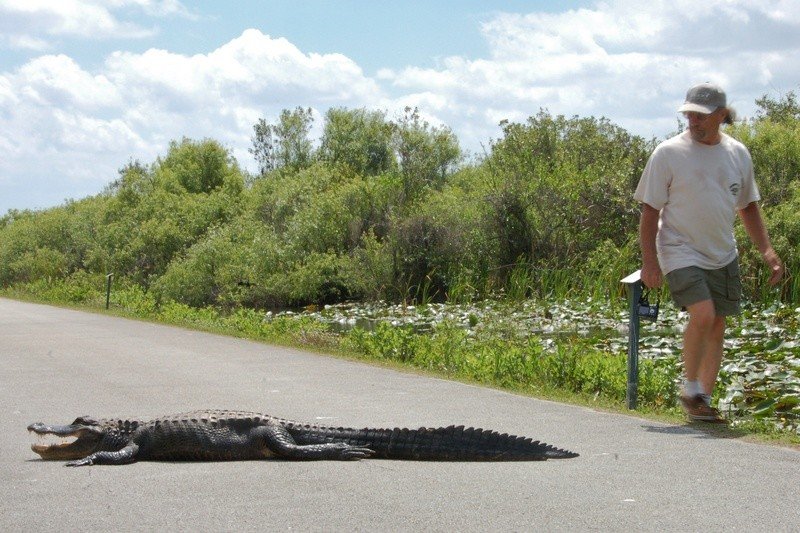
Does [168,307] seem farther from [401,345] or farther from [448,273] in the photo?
[401,345]

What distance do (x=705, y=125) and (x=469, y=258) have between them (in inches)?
945

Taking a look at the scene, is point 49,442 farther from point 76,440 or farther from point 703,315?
point 703,315

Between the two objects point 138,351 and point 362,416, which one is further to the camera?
point 138,351

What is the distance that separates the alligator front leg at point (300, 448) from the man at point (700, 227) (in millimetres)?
2892

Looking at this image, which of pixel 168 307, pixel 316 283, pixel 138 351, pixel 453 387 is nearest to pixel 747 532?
pixel 453 387

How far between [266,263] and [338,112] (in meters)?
30.9

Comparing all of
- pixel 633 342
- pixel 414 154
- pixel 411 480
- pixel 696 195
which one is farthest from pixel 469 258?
pixel 411 480

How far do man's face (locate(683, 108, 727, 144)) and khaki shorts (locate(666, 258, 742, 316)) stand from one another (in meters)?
1.03

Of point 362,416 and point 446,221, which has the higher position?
point 446,221

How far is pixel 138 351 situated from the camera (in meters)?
17.1

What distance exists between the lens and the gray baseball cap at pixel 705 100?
28.5ft

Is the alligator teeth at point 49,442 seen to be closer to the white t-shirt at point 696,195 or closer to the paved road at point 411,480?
the paved road at point 411,480

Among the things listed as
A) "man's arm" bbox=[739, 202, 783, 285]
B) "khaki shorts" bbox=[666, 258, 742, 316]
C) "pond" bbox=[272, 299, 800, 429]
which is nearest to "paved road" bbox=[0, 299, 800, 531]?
"khaki shorts" bbox=[666, 258, 742, 316]

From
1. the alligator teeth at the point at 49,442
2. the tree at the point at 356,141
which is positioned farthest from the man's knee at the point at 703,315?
the tree at the point at 356,141
